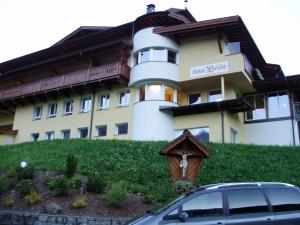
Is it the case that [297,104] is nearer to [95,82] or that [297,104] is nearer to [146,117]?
[146,117]

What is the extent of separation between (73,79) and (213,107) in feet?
43.5

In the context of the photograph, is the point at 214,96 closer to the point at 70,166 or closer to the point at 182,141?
the point at 182,141

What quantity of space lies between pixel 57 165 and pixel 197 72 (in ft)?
47.7

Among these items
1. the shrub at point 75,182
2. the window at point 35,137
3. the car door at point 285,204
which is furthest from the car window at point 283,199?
the window at point 35,137

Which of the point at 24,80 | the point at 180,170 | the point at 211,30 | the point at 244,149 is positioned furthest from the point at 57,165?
the point at 24,80

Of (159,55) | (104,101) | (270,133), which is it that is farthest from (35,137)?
(270,133)

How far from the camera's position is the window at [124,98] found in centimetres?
3146

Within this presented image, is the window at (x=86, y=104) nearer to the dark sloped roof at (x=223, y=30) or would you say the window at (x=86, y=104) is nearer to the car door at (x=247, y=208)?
the dark sloped roof at (x=223, y=30)

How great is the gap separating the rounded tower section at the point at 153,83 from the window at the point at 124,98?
126 centimetres

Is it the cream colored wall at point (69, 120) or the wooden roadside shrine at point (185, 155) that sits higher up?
the cream colored wall at point (69, 120)

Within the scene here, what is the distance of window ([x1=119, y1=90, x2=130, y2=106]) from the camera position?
103 feet

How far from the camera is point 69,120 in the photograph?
3400 cm

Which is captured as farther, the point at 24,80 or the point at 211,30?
the point at 24,80

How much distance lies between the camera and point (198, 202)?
8133 mm
